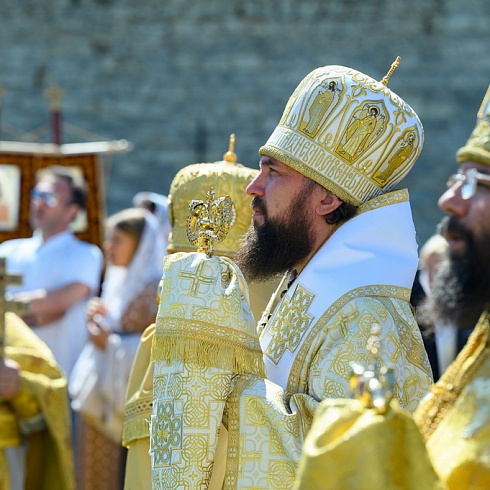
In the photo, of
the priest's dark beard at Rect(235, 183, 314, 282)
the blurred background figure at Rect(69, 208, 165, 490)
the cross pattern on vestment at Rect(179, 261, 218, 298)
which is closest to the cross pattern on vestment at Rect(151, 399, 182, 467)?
the cross pattern on vestment at Rect(179, 261, 218, 298)

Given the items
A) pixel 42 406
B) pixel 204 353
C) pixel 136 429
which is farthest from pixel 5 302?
pixel 204 353

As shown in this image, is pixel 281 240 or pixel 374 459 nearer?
pixel 374 459

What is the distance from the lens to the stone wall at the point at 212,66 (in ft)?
57.8

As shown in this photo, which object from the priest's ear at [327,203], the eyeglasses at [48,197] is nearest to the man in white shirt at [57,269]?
the eyeglasses at [48,197]

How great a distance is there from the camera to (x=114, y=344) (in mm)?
8281

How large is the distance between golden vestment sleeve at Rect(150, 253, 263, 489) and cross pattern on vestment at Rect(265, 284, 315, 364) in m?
0.15

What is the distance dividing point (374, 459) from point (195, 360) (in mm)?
1293

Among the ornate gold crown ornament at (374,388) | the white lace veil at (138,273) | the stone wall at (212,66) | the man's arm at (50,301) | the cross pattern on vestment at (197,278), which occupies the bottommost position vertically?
the stone wall at (212,66)

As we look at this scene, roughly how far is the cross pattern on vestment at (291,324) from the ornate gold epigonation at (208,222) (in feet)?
1.01

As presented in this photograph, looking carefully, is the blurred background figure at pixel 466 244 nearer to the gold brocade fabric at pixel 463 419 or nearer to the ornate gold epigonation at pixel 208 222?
the ornate gold epigonation at pixel 208 222

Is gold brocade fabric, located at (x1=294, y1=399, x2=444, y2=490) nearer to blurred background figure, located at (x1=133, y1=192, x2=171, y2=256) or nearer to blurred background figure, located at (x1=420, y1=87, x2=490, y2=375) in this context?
blurred background figure, located at (x1=420, y1=87, x2=490, y2=375)

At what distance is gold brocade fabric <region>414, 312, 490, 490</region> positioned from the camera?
109 inches

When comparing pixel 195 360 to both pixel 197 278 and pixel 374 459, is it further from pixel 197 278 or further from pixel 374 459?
pixel 374 459

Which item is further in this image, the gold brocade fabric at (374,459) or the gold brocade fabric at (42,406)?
the gold brocade fabric at (42,406)
